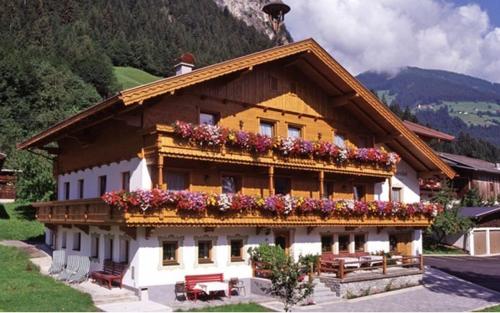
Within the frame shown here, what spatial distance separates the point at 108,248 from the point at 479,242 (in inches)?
1204

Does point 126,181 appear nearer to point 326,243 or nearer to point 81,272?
point 81,272

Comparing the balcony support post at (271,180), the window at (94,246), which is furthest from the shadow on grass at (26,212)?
the balcony support post at (271,180)

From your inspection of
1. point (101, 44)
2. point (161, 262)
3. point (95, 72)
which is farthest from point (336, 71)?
point (101, 44)

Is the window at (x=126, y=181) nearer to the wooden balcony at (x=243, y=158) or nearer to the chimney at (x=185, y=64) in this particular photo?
the wooden balcony at (x=243, y=158)

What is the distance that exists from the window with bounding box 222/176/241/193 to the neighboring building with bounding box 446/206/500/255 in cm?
2528

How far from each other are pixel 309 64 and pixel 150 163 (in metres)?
8.77

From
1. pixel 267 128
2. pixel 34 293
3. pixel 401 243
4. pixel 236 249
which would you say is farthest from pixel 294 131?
pixel 34 293

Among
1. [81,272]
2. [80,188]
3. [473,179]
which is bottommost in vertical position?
[81,272]

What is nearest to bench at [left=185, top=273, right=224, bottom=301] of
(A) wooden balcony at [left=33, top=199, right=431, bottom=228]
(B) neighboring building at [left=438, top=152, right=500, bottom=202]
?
(A) wooden balcony at [left=33, top=199, right=431, bottom=228]

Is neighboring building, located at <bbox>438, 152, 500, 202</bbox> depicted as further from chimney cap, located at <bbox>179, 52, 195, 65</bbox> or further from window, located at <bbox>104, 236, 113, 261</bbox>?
window, located at <bbox>104, 236, 113, 261</bbox>

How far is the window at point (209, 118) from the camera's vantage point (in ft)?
71.0

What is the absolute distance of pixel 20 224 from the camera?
112 ft

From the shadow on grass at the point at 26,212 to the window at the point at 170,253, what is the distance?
68.1 feet

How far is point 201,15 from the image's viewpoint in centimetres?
16412
